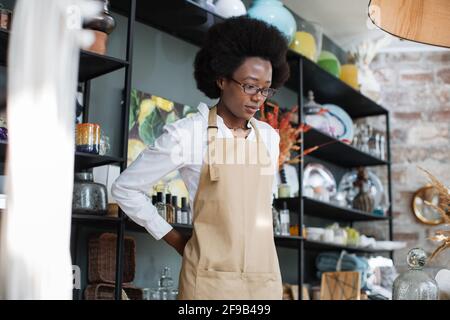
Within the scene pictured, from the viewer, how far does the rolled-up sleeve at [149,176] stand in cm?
206

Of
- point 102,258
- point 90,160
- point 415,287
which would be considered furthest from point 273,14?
point 415,287

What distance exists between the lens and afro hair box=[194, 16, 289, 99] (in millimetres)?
2082

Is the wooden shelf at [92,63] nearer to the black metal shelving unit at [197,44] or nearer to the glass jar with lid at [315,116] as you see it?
the black metal shelving unit at [197,44]

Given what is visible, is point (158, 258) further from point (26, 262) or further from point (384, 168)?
point (384, 168)

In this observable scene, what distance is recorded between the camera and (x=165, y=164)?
81.3 inches

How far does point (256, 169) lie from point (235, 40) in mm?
402

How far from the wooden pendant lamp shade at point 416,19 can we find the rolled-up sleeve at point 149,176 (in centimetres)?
68

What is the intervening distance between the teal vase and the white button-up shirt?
1.71 m

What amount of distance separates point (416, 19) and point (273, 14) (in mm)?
1872

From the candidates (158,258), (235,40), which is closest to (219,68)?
(235,40)

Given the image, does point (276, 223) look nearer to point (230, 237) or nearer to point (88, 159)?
point (88, 159)
